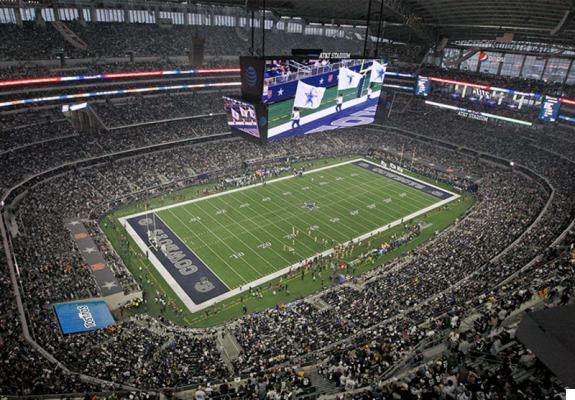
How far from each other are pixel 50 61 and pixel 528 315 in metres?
46.4

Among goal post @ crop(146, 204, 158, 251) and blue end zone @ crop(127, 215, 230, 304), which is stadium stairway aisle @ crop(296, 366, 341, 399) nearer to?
blue end zone @ crop(127, 215, 230, 304)

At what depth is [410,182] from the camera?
4541 cm

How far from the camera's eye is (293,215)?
121ft

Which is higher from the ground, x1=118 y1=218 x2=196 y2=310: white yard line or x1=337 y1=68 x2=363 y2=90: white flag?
x1=337 y1=68 x2=363 y2=90: white flag

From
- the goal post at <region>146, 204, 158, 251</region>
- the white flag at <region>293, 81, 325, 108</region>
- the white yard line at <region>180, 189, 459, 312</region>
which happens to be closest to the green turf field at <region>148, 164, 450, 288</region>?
the white yard line at <region>180, 189, 459, 312</region>

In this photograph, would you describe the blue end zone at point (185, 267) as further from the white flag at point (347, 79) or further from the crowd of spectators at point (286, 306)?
the white flag at point (347, 79)

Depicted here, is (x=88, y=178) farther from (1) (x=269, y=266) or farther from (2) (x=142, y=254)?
(1) (x=269, y=266)

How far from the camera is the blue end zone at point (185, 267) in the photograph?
26953mm

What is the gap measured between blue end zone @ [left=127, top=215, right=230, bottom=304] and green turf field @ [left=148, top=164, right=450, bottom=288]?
23.2 inches

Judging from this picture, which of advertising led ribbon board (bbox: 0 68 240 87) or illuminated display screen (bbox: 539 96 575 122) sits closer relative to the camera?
advertising led ribbon board (bbox: 0 68 240 87)

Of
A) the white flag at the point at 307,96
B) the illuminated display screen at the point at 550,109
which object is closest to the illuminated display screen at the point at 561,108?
the illuminated display screen at the point at 550,109

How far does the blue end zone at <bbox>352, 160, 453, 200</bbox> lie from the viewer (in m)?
42.6

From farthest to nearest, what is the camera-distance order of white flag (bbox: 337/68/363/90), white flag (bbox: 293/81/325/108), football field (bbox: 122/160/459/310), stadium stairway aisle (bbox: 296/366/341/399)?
white flag (bbox: 337/68/363/90) < football field (bbox: 122/160/459/310) < white flag (bbox: 293/81/325/108) < stadium stairway aisle (bbox: 296/366/341/399)

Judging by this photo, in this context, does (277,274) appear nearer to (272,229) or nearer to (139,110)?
(272,229)
